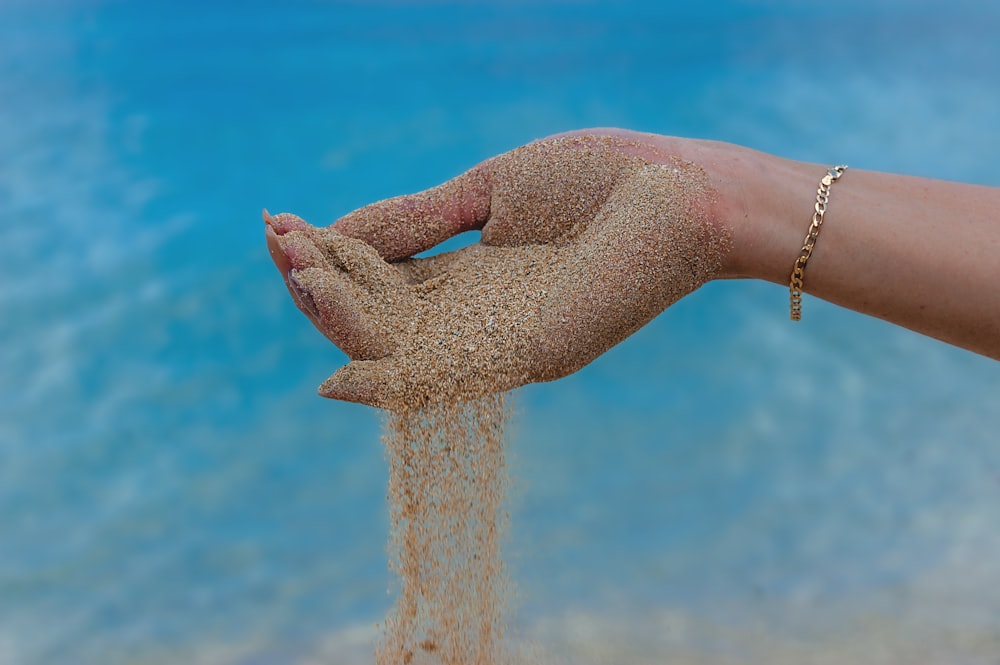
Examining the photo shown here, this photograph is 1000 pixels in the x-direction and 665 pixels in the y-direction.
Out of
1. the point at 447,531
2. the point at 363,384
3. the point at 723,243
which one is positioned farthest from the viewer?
the point at 447,531

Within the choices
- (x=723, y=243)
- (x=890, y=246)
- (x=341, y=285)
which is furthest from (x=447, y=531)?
(x=890, y=246)

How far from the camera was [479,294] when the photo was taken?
140 cm

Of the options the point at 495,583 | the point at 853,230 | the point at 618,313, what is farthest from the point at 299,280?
the point at 853,230

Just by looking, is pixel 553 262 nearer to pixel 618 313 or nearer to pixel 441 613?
pixel 618 313

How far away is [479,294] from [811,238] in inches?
19.7

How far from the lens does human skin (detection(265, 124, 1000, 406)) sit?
132cm

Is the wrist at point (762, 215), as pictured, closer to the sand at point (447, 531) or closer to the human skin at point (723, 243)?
the human skin at point (723, 243)

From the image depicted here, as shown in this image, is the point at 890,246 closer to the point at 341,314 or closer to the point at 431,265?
the point at 431,265

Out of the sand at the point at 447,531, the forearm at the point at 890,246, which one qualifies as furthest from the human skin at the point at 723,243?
the sand at the point at 447,531

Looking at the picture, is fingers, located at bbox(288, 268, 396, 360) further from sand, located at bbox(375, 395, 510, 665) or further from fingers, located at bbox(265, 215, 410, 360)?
sand, located at bbox(375, 395, 510, 665)

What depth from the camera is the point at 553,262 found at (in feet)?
4.68

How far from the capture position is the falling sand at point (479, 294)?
131 cm

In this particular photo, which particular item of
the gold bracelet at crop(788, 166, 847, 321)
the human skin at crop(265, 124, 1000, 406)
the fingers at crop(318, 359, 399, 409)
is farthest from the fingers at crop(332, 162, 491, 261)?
the gold bracelet at crop(788, 166, 847, 321)

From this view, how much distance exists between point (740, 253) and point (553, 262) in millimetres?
283
